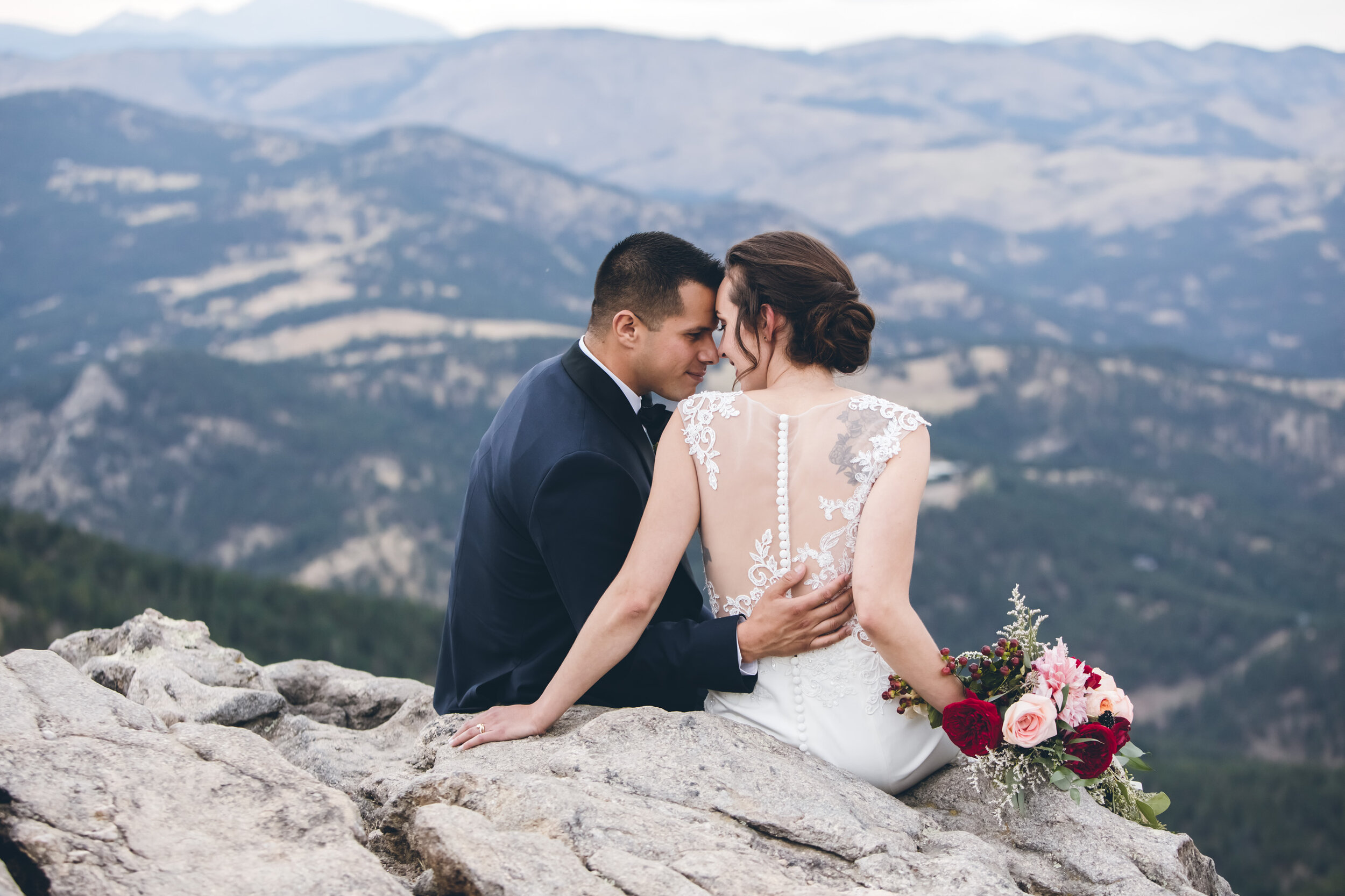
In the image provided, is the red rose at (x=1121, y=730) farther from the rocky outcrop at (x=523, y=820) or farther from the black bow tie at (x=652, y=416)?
the black bow tie at (x=652, y=416)

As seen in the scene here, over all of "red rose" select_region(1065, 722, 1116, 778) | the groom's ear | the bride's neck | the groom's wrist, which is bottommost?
"red rose" select_region(1065, 722, 1116, 778)

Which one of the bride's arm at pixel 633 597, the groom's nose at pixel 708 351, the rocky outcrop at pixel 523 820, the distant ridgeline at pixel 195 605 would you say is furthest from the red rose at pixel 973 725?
the distant ridgeline at pixel 195 605

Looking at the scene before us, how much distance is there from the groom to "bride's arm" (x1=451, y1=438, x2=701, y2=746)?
0.26 meters

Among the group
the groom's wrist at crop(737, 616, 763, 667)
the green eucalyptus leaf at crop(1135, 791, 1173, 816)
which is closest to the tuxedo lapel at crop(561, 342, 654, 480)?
the groom's wrist at crop(737, 616, 763, 667)

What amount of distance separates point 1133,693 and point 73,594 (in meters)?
103

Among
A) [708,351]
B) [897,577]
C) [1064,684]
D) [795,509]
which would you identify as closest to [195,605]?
[708,351]

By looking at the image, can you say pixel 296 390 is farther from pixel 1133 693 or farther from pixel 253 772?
pixel 253 772

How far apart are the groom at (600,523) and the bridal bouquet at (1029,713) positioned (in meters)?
0.86

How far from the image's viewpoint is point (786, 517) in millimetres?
6758

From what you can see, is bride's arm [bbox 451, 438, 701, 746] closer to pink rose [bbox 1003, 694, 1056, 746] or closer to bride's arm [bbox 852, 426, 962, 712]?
bride's arm [bbox 852, 426, 962, 712]

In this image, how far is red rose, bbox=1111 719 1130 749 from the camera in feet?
21.3

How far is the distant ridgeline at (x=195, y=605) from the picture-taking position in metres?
54.4

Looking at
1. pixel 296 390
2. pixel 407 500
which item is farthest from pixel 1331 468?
pixel 296 390

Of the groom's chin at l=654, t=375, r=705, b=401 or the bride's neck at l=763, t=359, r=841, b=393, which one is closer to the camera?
the bride's neck at l=763, t=359, r=841, b=393
